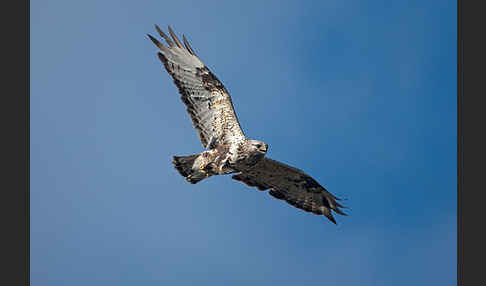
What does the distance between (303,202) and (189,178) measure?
247cm

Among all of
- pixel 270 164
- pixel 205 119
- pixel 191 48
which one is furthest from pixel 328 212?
pixel 191 48

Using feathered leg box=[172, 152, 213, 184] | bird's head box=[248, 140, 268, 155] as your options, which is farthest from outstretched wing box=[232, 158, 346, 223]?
bird's head box=[248, 140, 268, 155]

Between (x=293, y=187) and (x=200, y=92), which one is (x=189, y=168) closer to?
(x=200, y=92)

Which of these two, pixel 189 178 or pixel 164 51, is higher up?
pixel 164 51

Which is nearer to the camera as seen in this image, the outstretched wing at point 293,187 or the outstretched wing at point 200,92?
the outstretched wing at point 200,92

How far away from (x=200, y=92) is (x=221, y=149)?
1.31 m

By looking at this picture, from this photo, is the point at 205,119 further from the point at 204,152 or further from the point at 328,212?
the point at 328,212

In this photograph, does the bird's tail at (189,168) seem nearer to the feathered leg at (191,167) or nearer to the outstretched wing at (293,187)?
the feathered leg at (191,167)

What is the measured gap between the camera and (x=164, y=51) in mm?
11086

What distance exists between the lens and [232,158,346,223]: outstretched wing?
11.2 metres

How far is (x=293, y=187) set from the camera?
37.7 feet

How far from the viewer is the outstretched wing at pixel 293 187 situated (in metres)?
11.2

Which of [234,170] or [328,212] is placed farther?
[328,212]

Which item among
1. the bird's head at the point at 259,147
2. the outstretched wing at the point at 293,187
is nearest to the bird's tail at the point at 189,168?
the outstretched wing at the point at 293,187
